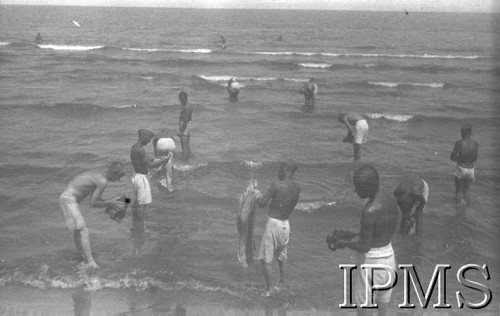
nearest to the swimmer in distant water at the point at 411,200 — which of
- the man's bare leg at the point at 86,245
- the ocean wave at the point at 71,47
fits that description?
the man's bare leg at the point at 86,245

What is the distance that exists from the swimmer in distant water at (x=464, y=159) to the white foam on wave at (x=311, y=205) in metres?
2.73

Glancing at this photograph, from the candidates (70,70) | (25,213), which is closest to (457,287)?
(25,213)

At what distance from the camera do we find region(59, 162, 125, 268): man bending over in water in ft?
25.7

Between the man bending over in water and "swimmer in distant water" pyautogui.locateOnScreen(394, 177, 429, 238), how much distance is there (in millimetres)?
4638

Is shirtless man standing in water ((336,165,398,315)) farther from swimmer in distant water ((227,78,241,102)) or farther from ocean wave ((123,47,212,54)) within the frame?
ocean wave ((123,47,212,54))

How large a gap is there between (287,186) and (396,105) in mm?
19667

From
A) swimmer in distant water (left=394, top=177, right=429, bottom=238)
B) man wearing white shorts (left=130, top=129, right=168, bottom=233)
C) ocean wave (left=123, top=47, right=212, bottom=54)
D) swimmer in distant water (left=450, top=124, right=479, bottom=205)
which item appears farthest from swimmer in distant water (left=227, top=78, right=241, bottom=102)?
ocean wave (left=123, top=47, right=212, bottom=54)

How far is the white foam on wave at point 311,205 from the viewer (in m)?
11.7

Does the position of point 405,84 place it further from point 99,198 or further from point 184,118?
point 99,198

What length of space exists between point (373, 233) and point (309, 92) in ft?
55.4

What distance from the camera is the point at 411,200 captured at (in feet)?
30.0

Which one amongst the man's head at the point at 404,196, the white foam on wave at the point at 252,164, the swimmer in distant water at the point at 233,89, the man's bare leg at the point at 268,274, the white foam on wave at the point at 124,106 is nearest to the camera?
the man's bare leg at the point at 268,274

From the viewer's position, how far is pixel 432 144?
18359mm

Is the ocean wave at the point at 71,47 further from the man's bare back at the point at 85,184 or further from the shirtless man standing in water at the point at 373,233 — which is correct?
the shirtless man standing in water at the point at 373,233
